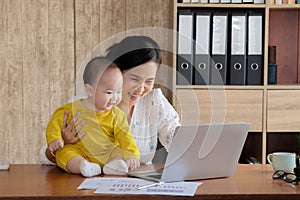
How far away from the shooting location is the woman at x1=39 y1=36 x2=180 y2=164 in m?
2.07

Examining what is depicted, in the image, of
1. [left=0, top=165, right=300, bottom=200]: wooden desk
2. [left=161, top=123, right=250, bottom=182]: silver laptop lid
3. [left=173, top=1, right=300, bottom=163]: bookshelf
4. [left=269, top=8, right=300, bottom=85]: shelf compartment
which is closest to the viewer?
[left=0, top=165, right=300, bottom=200]: wooden desk

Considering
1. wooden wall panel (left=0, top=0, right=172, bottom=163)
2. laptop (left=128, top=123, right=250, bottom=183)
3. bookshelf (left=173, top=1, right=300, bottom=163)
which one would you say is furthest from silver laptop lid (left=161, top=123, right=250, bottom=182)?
wooden wall panel (left=0, top=0, right=172, bottom=163)

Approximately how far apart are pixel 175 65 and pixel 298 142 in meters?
0.92

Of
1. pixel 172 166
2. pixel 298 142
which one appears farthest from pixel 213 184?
pixel 298 142

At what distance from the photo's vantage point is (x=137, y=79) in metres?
2.09

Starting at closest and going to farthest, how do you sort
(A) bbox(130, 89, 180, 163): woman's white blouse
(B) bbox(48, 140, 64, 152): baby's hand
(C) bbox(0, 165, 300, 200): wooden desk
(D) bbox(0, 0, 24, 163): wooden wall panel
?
(C) bbox(0, 165, 300, 200): wooden desk → (B) bbox(48, 140, 64, 152): baby's hand → (A) bbox(130, 89, 180, 163): woman's white blouse → (D) bbox(0, 0, 24, 163): wooden wall panel

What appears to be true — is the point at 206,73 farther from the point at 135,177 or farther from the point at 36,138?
the point at 135,177

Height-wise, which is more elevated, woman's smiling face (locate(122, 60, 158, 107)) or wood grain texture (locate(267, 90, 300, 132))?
woman's smiling face (locate(122, 60, 158, 107))

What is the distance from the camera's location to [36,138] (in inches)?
143

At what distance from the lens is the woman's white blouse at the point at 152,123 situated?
2.37 metres

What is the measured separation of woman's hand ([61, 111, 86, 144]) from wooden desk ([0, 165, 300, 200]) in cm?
13

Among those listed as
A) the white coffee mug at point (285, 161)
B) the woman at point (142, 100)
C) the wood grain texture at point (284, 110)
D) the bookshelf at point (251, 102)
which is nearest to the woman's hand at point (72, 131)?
the woman at point (142, 100)

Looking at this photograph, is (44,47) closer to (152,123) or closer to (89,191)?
(152,123)

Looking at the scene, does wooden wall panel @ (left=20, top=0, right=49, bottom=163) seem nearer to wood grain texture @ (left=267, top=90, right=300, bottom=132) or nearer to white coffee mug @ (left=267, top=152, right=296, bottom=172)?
wood grain texture @ (left=267, top=90, right=300, bottom=132)
